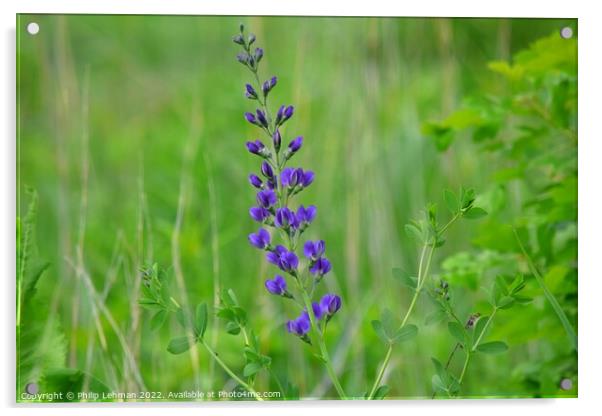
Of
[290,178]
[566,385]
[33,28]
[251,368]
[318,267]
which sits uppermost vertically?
[33,28]

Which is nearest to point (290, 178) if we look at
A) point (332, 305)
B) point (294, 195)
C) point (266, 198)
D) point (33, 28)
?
point (266, 198)

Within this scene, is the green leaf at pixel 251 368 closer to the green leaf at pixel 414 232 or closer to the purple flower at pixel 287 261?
the purple flower at pixel 287 261

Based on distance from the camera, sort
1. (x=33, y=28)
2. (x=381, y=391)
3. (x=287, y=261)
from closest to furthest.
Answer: (x=287, y=261) → (x=381, y=391) → (x=33, y=28)

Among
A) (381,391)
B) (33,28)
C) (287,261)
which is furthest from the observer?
(33,28)

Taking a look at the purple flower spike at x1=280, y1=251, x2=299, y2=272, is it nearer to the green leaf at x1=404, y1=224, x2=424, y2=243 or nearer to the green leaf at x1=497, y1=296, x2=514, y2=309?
the green leaf at x1=404, y1=224, x2=424, y2=243

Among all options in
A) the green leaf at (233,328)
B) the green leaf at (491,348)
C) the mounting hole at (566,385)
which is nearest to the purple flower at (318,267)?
the green leaf at (233,328)

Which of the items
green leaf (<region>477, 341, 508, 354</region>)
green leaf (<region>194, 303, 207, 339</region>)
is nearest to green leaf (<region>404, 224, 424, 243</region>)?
green leaf (<region>477, 341, 508, 354</region>)

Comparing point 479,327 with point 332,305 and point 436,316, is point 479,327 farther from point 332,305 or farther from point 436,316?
point 332,305
